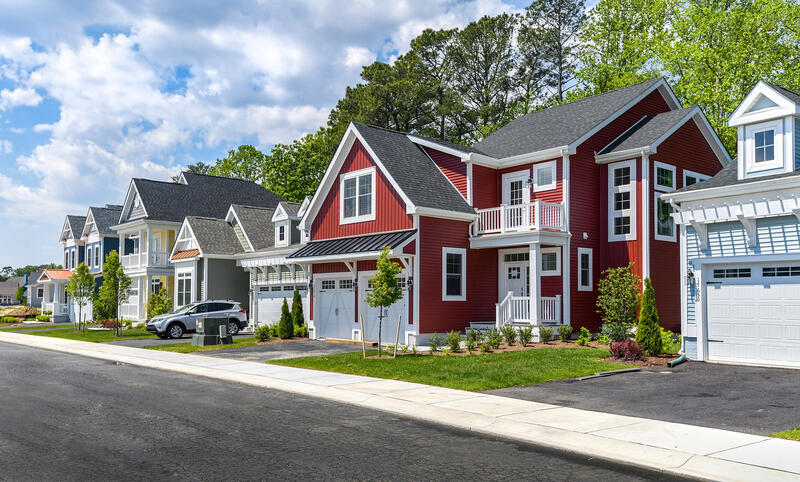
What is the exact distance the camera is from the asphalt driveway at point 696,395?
10906mm

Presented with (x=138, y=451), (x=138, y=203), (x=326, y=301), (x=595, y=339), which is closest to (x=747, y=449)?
(x=138, y=451)

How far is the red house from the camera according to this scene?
78.8 ft

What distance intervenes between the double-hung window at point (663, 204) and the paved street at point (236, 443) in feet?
55.8

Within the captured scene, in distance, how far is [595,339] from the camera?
2411 centimetres

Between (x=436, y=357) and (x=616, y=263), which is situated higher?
(x=616, y=263)

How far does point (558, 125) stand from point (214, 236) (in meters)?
21.8

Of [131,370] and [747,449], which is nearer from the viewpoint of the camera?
[747,449]

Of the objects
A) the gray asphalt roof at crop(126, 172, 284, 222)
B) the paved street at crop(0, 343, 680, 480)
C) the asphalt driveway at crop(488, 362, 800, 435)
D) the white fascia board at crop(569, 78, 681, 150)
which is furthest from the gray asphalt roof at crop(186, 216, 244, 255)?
the asphalt driveway at crop(488, 362, 800, 435)

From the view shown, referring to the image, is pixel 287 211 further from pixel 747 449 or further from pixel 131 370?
pixel 747 449

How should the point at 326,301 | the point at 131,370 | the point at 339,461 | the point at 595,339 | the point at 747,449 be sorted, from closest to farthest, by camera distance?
the point at 339,461, the point at 747,449, the point at 131,370, the point at 595,339, the point at 326,301

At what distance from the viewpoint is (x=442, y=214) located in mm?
24484

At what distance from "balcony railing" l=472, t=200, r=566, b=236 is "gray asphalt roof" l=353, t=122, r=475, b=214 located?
2.37 ft

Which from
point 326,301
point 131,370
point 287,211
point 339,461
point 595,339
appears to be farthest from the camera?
point 287,211

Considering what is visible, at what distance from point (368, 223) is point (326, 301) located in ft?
13.4
